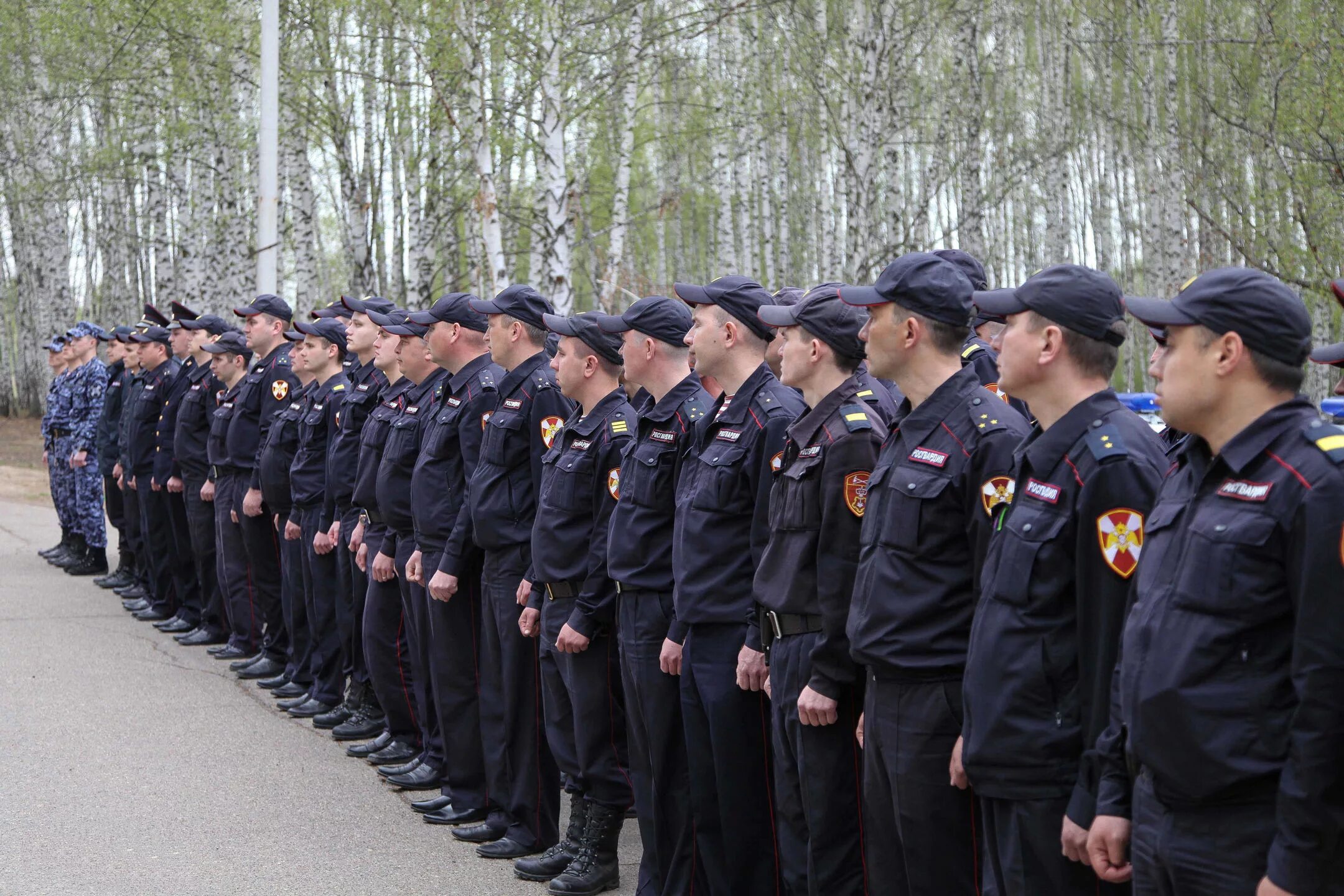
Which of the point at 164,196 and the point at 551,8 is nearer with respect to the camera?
the point at 551,8

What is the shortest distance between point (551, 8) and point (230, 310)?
27.7 feet

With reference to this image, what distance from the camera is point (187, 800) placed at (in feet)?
21.6

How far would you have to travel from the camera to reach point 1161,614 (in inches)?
109

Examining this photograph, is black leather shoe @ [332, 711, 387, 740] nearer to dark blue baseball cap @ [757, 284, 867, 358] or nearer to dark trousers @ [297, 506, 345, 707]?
dark trousers @ [297, 506, 345, 707]

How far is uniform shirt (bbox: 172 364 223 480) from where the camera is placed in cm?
1058

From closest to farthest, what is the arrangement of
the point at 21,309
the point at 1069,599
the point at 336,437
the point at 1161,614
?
the point at 1161,614 → the point at 1069,599 → the point at 336,437 → the point at 21,309

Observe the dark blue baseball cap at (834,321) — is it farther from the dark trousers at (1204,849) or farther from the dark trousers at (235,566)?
the dark trousers at (235,566)

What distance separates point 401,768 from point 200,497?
4.42m

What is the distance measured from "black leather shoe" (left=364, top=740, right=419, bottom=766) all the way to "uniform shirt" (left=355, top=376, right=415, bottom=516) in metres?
1.27

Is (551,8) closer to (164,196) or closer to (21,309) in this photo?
(164,196)

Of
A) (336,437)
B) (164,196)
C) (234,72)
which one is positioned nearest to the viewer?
(336,437)

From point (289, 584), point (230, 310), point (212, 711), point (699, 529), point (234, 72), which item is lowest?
point (212, 711)

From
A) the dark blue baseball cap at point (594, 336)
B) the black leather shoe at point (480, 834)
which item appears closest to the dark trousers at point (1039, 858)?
the dark blue baseball cap at point (594, 336)

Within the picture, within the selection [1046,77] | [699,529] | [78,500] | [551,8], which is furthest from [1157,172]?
[699,529]
